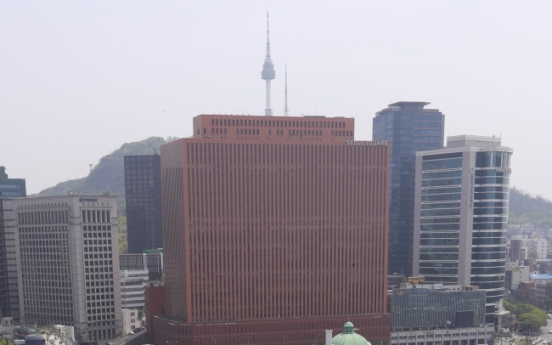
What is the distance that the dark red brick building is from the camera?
138250 millimetres

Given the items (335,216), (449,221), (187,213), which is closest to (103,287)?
(187,213)

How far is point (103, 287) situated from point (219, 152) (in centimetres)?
6882

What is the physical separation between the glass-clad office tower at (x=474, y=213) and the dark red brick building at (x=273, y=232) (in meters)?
48.8

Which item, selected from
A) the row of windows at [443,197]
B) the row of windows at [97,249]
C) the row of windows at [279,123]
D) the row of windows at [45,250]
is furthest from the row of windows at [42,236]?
the row of windows at [443,197]

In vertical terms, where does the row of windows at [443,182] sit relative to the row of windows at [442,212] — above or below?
above

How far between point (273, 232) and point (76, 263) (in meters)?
69.8

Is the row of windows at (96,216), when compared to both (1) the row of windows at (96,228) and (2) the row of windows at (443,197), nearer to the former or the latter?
(1) the row of windows at (96,228)

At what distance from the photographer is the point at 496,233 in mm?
182625

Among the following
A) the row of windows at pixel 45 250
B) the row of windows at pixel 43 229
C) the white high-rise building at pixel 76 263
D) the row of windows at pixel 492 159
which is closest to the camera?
the white high-rise building at pixel 76 263

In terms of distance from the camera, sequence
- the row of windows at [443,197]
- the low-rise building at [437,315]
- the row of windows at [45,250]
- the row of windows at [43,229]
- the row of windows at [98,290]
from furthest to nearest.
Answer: the row of windows at [443,197] < the row of windows at [43,229] < the row of windows at [45,250] < the row of windows at [98,290] < the low-rise building at [437,315]

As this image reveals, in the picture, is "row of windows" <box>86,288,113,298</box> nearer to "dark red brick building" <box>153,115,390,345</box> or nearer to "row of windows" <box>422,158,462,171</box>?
"dark red brick building" <box>153,115,390,345</box>

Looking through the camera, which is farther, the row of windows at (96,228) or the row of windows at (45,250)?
the row of windows at (45,250)

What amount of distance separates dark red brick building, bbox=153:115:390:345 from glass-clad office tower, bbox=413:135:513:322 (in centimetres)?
4885

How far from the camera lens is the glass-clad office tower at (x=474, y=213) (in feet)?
591
